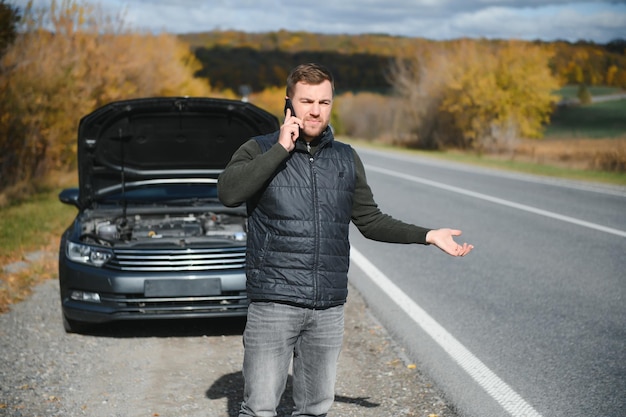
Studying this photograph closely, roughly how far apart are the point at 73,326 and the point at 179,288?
102 cm

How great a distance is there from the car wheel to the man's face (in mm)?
3643

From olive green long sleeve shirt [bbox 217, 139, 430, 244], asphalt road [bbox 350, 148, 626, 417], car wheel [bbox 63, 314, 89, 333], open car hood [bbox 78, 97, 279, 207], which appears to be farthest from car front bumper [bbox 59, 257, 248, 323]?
olive green long sleeve shirt [bbox 217, 139, 430, 244]

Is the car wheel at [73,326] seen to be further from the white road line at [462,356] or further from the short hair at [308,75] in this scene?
the short hair at [308,75]

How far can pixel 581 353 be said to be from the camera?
5.29 m

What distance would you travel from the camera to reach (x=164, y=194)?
6.79 metres

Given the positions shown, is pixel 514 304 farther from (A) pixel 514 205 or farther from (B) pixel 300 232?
(A) pixel 514 205

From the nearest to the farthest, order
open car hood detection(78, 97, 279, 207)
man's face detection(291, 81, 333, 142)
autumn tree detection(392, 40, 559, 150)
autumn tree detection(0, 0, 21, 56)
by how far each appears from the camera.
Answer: man's face detection(291, 81, 333, 142) < open car hood detection(78, 97, 279, 207) < autumn tree detection(0, 0, 21, 56) < autumn tree detection(392, 40, 559, 150)

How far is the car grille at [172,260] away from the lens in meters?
5.54

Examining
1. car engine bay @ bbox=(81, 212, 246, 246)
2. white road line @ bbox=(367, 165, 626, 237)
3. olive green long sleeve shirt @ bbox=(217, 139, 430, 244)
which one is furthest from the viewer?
white road line @ bbox=(367, 165, 626, 237)

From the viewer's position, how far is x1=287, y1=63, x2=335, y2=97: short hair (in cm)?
279

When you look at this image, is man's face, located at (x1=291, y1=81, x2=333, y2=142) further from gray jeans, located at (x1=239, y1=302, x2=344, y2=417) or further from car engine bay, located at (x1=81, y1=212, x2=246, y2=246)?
car engine bay, located at (x1=81, y1=212, x2=246, y2=246)

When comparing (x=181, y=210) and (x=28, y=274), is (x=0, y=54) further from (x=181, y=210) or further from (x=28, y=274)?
(x=181, y=210)

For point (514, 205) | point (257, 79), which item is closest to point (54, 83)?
point (514, 205)

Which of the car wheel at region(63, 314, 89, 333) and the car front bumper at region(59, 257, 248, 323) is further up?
the car front bumper at region(59, 257, 248, 323)
